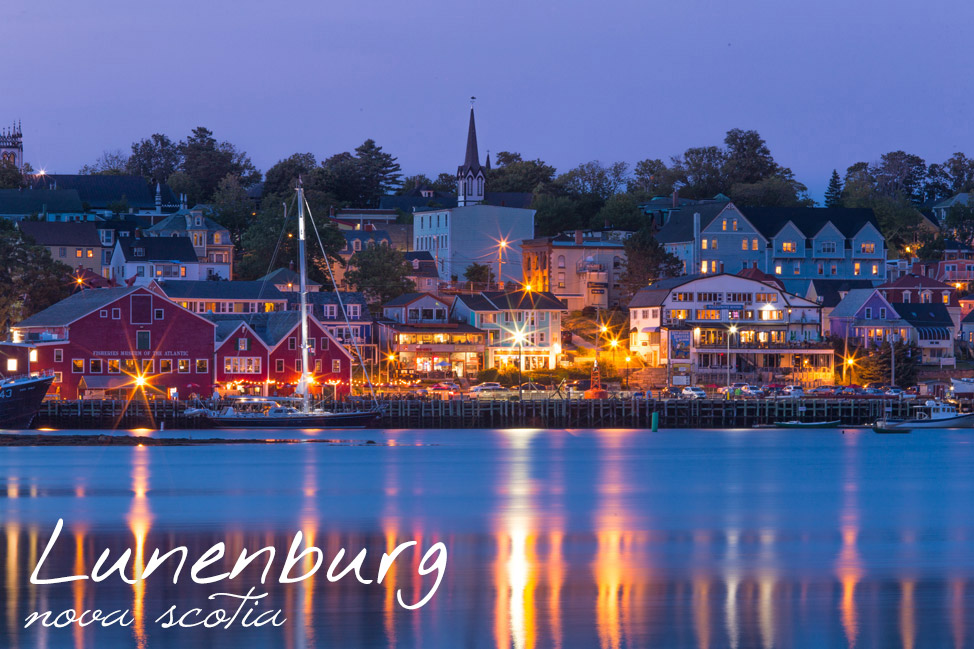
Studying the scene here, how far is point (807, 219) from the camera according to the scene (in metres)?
132

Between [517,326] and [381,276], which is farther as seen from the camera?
[381,276]

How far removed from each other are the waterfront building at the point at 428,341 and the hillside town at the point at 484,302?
162 millimetres

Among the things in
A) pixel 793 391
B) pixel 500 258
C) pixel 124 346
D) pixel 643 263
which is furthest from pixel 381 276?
pixel 793 391

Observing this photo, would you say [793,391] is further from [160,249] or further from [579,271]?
[160,249]

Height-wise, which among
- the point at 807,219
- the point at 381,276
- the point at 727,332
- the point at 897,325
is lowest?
the point at 727,332

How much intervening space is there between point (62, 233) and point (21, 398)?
61.7 m

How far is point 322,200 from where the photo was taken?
15588cm

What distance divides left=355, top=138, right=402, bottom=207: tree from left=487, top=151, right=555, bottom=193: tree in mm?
12793

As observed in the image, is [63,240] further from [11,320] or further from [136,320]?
[136,320]

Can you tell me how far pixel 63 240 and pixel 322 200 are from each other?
101 feet

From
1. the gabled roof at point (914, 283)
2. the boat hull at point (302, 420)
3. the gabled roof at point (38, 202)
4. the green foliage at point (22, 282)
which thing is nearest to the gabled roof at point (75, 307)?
the green foliage at point (22, 282)

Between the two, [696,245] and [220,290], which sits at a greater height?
[696,245]

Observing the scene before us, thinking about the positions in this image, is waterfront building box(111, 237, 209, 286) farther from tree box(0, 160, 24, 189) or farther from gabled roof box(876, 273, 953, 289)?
gabled roof box(876, 273, 953, 289)

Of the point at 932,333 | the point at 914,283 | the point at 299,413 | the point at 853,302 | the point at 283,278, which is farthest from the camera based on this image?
the point at 914,283
